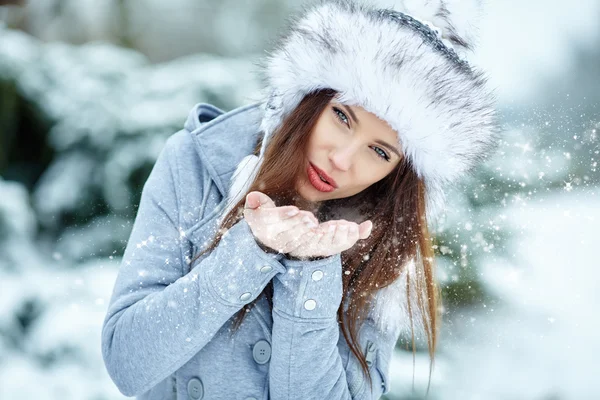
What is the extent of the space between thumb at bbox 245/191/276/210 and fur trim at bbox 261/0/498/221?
0.77 feet

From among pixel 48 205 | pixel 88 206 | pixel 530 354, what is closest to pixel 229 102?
pixel 88 206

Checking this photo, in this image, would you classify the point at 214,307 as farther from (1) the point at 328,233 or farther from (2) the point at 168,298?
(1) the point at 328,233

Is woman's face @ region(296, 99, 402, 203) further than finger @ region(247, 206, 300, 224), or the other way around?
woman's face @ region(296, 99, 402, 203)

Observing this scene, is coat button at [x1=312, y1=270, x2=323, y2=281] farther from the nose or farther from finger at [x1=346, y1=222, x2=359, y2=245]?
the nose

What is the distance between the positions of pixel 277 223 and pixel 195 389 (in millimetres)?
446

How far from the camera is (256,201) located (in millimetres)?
956

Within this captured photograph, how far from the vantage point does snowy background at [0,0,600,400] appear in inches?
74.1

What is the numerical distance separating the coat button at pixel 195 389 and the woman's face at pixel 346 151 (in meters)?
0.46

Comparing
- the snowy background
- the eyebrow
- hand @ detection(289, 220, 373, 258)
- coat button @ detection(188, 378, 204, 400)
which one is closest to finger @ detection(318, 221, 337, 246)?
hand @ detection(289, 220, 373, 258)

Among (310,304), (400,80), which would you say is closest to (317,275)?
(310,304)

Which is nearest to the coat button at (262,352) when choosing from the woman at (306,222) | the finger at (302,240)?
the woman at (306,222)

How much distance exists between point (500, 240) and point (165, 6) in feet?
6.78

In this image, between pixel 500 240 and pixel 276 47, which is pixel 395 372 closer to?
pixel 500 240

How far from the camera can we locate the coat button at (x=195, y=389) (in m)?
1.11
